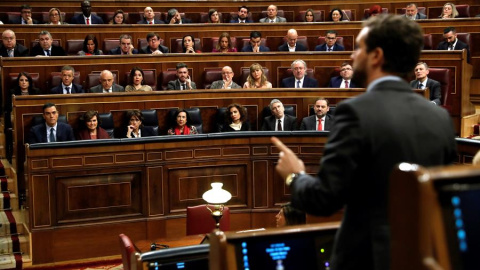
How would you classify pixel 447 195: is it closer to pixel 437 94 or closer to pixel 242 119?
pixel 242 119

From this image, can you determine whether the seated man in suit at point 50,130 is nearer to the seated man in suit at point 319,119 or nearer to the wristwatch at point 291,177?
the seated man in suit at point 319,119

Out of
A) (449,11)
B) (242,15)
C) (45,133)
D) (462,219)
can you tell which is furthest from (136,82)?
(462,219)

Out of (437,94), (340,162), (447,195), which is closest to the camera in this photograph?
(447,195)

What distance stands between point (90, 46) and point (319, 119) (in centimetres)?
245

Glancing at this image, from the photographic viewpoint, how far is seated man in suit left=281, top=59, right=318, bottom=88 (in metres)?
5.89

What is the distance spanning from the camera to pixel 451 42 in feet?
21.6

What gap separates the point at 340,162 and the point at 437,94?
473 centimetres

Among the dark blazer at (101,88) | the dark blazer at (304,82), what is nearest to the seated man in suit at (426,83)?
the dark blazer at (304,82)

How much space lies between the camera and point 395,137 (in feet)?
4.24

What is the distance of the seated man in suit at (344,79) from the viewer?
19.1 feet

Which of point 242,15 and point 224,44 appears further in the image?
point 242,15

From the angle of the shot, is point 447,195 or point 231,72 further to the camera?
point 231,72

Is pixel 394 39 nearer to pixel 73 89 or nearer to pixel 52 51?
pixel 73 89

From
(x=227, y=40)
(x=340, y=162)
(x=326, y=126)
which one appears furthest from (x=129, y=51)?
(x=340, y=162)
